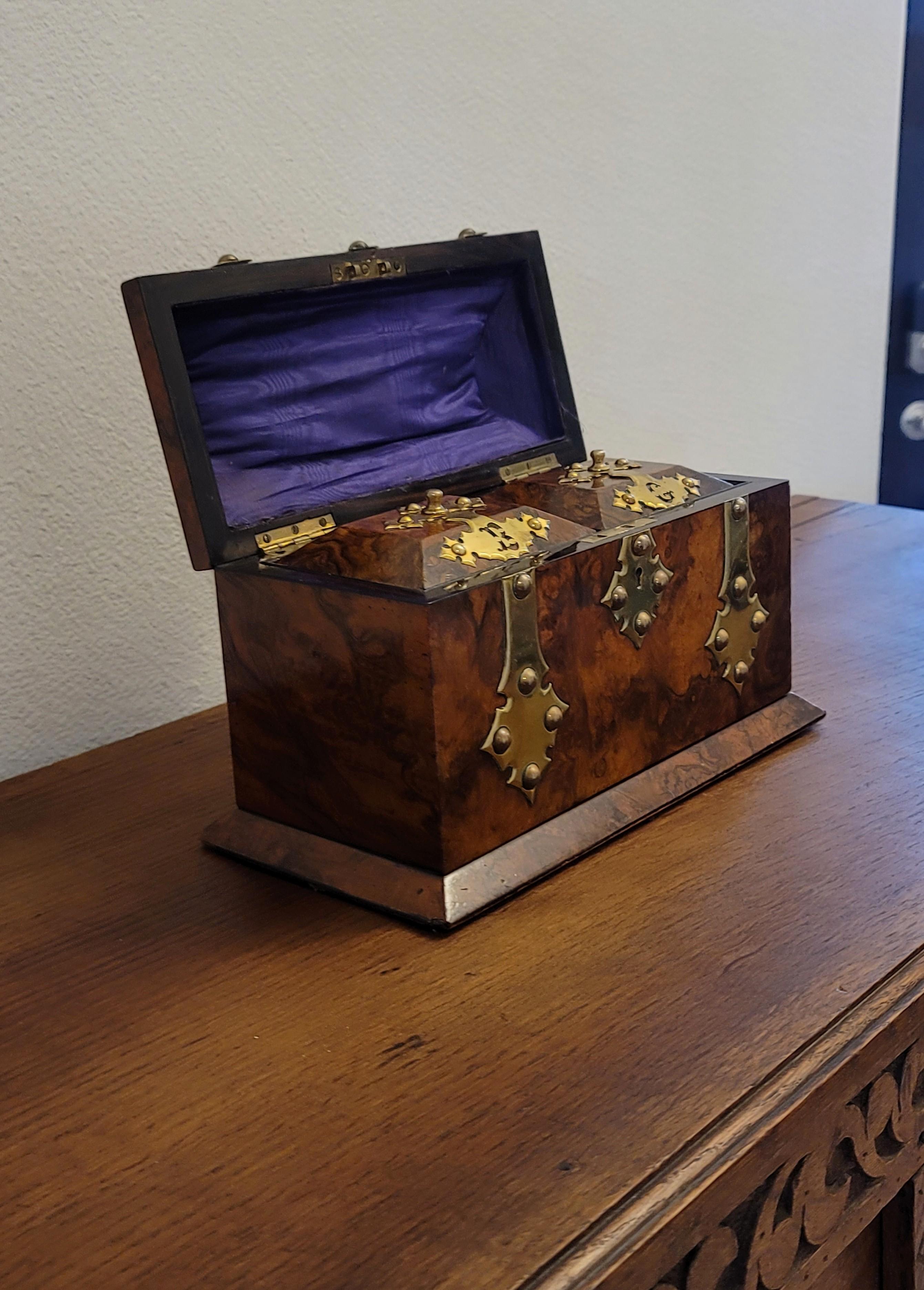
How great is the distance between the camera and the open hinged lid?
0.86 m

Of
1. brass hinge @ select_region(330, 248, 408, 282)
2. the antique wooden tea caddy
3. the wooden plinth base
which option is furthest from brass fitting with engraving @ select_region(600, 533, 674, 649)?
brass hinge @ select_region(330, 248, 408, 282)

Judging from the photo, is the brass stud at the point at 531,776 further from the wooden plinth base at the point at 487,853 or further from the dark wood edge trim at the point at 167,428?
the dark wood edge trim at the point at 167,428

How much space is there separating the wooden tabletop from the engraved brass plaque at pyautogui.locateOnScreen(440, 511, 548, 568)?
0.72 feet

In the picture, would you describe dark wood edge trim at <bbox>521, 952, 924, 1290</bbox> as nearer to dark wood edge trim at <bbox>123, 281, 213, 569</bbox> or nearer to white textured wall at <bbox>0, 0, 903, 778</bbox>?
dark wood edge trim at <bbox>123, 281, 213, 569</bbox>

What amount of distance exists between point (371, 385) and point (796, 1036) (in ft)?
2.05

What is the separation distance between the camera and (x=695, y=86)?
1.71m

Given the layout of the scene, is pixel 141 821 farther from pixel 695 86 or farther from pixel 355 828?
pixel 695 86

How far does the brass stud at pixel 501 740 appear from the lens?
2.68 ft

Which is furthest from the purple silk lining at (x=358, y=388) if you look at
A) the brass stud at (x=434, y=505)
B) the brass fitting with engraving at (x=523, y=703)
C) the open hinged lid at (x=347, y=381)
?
the brass fitting with engraving at (x=523, y=703)

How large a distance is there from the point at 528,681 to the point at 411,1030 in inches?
9.5

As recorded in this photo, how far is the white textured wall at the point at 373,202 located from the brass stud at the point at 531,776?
506 mm

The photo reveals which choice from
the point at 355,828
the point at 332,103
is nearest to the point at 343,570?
the point at 355,828

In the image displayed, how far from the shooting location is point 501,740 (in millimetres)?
820

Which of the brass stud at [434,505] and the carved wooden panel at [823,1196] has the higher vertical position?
the brass stud at [434,505]
